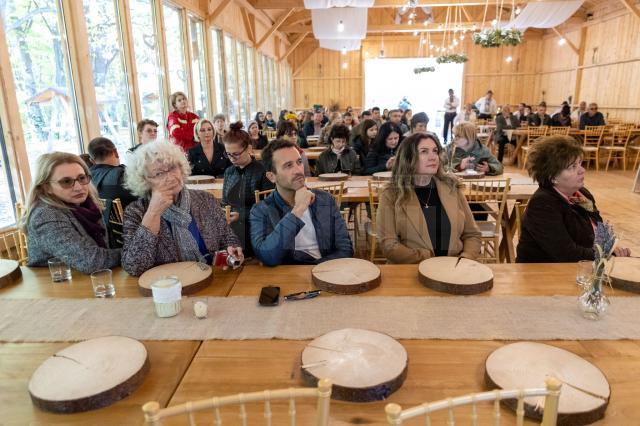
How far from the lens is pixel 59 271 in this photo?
1.74m

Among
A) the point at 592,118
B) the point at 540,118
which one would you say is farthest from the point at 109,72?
the point at 540,118

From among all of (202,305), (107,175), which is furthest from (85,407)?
(107,175)

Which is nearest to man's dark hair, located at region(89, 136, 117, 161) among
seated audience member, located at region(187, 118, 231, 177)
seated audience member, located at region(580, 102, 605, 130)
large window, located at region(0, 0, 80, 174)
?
large window, located at region(0, 0, 80, 174)

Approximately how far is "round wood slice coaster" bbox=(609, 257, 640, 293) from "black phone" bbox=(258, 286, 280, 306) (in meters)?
1.24

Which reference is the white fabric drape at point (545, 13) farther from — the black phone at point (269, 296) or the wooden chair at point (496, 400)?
the wooden chair at point (496, 400)

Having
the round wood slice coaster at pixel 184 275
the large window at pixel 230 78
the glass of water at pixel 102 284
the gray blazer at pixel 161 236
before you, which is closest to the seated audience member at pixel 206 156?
the gray blazer at pixel 161 236

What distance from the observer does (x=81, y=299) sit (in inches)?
61.8

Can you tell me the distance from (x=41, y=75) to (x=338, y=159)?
2845 millimetres

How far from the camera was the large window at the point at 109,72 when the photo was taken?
4.33 metres

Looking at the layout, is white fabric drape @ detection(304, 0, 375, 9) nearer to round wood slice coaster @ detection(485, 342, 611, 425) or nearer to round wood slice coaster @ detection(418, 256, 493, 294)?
round wood slice coaster @ detection(418, 256, 493, 294)

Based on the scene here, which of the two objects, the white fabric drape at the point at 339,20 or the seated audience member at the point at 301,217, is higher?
the white fabric drape at the point at 339,20

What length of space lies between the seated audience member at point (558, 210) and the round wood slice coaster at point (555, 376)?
1.05m

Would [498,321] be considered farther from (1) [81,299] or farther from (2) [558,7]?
(2) [558,7]

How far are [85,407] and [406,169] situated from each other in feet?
6.09
